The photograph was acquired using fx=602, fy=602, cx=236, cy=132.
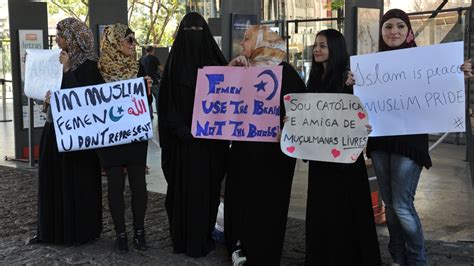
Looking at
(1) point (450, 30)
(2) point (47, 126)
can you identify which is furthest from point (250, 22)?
(1) point (450, 30)

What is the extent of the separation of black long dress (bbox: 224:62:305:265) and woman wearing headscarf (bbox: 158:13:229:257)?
1.15ft

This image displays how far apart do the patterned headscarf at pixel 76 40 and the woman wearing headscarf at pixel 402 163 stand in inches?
88.7

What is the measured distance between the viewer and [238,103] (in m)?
4.36

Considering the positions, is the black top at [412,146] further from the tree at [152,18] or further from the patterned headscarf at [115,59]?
the tree at [152,18]

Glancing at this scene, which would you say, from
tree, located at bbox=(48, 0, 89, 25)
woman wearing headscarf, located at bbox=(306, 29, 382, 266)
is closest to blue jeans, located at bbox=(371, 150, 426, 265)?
woman wearing headscarf, located at bbox=(306, 29, 382, 266)

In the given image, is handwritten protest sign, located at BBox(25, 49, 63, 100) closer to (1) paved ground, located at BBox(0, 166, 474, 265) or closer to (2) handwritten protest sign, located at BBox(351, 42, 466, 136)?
(1) paved ground, located at BBox(0, 166, 474, 265)

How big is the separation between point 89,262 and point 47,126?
1.16 meters

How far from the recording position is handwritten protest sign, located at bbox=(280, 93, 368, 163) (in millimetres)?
3902

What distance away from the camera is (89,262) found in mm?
4613

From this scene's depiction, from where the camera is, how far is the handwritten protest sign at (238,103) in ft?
13.8

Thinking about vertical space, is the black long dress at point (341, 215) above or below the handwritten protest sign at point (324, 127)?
below

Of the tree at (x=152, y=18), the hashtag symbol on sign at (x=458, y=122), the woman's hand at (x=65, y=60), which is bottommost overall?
the hashtag symbol on sign at (x=458, y=122)

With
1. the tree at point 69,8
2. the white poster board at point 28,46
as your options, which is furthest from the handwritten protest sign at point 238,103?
the tree at point 69,8

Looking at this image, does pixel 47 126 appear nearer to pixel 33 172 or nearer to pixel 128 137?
pixel 128 137
